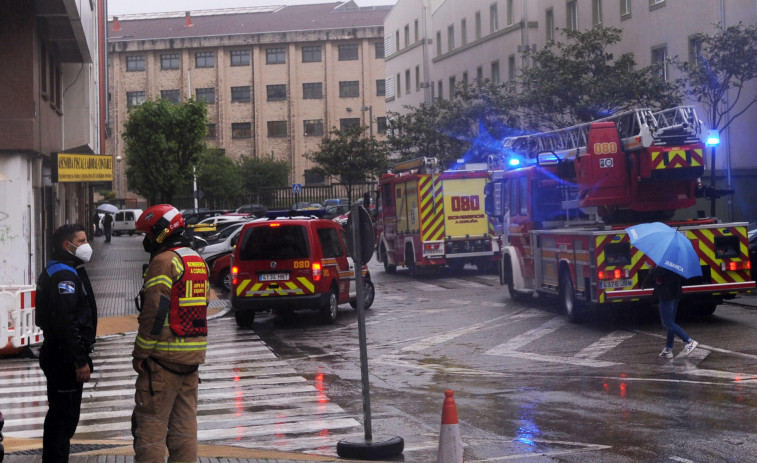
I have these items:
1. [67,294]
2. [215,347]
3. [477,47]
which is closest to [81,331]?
[67,294]

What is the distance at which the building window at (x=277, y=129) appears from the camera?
96.7 m

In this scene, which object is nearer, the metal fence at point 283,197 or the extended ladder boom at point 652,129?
the extended ladder boom at point 652,129

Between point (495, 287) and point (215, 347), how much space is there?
10911mm

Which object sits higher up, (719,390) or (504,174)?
(504,174)

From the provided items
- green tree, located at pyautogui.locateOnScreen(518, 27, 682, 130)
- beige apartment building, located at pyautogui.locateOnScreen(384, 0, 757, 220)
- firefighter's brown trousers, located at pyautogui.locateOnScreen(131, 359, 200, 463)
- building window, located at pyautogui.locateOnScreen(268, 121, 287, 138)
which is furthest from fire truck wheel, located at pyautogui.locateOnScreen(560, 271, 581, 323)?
building window, located at pyautogui.locateOnScreen(268, 121, 287, 138)

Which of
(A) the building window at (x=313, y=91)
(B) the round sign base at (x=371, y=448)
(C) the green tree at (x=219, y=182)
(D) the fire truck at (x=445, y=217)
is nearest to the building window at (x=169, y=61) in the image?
(A) the building window at (x=313, y=91)

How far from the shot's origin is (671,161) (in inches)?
704

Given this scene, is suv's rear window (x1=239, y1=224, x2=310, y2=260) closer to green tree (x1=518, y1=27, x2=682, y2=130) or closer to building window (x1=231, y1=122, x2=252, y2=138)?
green tree (x1=518, y1=27, x2=682, y2=130)

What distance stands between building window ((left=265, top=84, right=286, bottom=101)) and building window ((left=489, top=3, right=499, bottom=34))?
4338 centimetres

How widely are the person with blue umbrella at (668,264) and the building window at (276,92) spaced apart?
83801mm

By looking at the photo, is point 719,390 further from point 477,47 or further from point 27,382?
point 477,47

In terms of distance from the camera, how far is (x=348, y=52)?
317 ft

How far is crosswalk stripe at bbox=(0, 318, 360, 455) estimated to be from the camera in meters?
9.86

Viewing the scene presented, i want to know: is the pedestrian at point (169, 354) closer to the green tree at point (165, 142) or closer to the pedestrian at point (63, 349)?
the pedestrian at point (63, 349)
